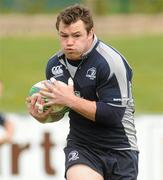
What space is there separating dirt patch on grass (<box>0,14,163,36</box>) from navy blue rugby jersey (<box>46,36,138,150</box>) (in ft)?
39.2

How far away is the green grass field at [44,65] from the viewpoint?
18.3 m

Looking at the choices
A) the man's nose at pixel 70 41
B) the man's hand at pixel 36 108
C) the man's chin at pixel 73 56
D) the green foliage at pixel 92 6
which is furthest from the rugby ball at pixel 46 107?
the green foliage at pixel 92 6

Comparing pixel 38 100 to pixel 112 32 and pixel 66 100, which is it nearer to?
pixel 66 100

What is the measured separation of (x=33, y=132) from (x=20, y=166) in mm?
480

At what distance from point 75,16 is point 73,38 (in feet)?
0.61

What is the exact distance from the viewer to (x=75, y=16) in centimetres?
847

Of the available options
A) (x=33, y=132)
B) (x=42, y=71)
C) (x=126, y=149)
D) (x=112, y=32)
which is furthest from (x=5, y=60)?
(x=126, y=149)

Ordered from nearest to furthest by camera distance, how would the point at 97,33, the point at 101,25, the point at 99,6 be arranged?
the point at 99,6
the point at 97,33
the point at 101,25

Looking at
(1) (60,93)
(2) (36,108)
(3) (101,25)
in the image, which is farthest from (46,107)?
(3) (101,25)

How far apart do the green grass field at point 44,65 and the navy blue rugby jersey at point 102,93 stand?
29.3 feet

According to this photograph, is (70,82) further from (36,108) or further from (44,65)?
(44,65)

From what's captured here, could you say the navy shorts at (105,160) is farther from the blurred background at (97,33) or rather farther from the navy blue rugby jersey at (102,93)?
the blurred background at (97,33)

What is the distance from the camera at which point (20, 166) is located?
44.5 ft

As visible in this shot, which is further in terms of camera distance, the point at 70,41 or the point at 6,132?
the point at 6,132
